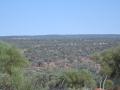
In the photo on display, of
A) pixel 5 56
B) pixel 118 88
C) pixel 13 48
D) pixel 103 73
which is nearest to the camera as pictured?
pixel 5 56

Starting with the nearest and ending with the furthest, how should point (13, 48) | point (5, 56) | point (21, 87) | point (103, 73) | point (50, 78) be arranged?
point (21, 87) < point (5, 56) < point (13, 48) < point (50, 78) < point (103, 73)

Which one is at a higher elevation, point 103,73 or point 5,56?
point 5,56

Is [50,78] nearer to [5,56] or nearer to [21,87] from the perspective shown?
[5,56]

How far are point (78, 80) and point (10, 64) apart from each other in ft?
23.5

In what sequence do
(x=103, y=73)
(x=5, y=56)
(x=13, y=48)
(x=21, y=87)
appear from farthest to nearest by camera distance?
(x=103, y=73) → (x=13, y=48) → (x=5, y=56) → (x=21, y=87)

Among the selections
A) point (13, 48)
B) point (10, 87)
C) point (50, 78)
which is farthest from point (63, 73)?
point (10, 87)

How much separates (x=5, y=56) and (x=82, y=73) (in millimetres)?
8749

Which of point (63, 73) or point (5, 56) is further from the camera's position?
point (63, 73)

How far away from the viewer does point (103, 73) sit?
33.6 meters

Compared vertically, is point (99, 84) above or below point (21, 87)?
below

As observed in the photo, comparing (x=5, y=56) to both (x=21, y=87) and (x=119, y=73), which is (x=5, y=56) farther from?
(x=119, y=73)

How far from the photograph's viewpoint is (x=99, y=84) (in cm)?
3244

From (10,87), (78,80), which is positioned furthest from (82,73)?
(10,87)

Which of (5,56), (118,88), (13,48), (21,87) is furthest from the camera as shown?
(118,88)
